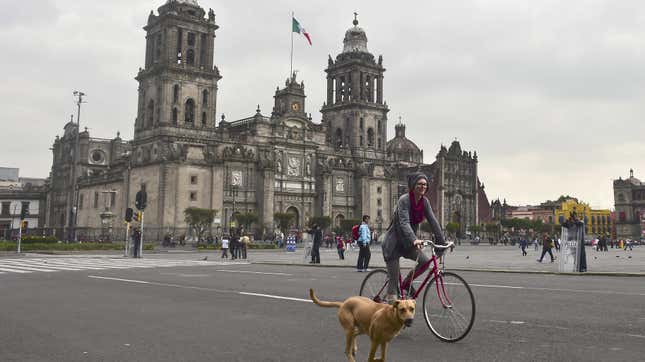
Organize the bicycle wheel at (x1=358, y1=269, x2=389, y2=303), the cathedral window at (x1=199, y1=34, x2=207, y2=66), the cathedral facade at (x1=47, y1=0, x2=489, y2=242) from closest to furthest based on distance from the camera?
the bicycle wheel at (x1=358, y1=269, x2=389, y2=303) < the cathedral facade at (x1=47, y1=0, x2=489, y2=242) < the cathedral window at (x1=199, y1=34, x2=207, y2=66)

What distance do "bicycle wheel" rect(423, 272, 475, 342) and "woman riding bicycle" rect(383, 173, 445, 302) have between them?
0.91 feet

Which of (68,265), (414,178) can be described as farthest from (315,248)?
(414,178)

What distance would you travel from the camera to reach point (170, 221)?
61625 millimetres

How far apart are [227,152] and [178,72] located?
10524 millimetres

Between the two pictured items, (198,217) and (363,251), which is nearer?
(363,251)

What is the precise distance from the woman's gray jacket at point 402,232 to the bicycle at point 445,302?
237 millimetres

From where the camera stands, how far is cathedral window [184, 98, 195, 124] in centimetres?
6581

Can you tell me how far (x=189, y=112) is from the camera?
66.2 m

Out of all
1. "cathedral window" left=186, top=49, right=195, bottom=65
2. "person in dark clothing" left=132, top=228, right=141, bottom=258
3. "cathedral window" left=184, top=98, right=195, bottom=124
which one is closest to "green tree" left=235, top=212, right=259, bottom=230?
"cathedral window" left=184, top=98, right=195, bottom=124

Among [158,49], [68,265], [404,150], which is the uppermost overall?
[158,49]

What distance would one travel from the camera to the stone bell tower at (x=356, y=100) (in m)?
82.3

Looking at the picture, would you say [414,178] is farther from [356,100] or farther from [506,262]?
[356,100]

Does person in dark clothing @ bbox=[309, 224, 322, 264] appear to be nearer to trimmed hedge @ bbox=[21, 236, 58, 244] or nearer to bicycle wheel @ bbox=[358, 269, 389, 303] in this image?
bicycle wheel @ bbox=[358, 269, 389, 303]

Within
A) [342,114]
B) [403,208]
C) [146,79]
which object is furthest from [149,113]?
[403,208]
